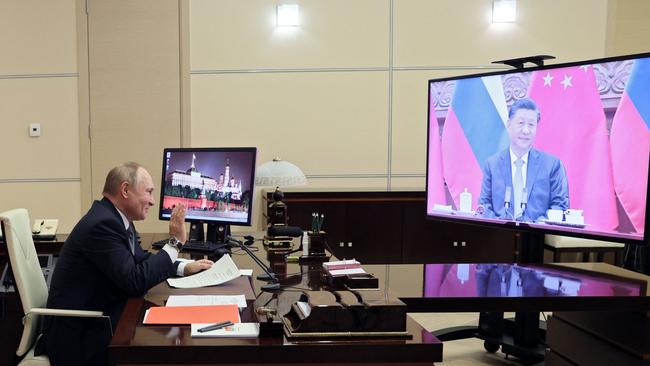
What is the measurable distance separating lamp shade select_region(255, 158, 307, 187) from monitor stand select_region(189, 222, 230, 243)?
1.76ft

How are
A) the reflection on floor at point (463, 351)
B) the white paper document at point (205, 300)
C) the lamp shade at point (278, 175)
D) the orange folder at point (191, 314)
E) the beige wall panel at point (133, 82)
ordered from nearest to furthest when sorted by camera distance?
1. the orange folder at point (191, 314)
2. the white paper document at point (205, 300)
3. the reflection on floor at point (463, 351)
4. the lamp shade at point (278, 175)
5. the beige wall panel at point (133, 82)

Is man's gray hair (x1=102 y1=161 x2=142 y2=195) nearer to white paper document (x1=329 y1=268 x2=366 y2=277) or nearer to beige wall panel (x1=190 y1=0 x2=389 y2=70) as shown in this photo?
white paper document (x1=329 y1=268 x2=366 y2=277)

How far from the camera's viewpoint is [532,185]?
2.64m

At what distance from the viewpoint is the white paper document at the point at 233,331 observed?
59.6 inches

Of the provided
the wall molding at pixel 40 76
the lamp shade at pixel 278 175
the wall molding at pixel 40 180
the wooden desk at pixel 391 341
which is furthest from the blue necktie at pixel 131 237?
the wall molding at pixel 40 76

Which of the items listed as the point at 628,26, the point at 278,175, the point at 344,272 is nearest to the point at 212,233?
the point at 278,175

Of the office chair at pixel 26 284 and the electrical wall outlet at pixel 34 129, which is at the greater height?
the electrical wall outlet at pixel 34 129

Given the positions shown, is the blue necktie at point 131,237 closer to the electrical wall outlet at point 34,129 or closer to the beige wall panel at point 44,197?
the beige wall panel at point 44,197

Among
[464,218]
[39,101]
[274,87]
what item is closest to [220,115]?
[274,87]

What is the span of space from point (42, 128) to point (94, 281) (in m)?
3.36

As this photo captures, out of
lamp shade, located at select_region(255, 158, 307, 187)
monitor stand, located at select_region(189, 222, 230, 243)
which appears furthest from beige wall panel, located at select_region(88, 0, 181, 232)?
monitor stand, located at select_region(189, 222, 230, 243)

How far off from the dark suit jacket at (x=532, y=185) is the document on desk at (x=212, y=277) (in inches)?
52.3

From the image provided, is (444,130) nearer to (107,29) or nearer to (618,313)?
(618,313)

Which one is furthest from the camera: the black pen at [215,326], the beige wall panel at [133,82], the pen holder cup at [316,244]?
the beige wall panel at [133,82]
